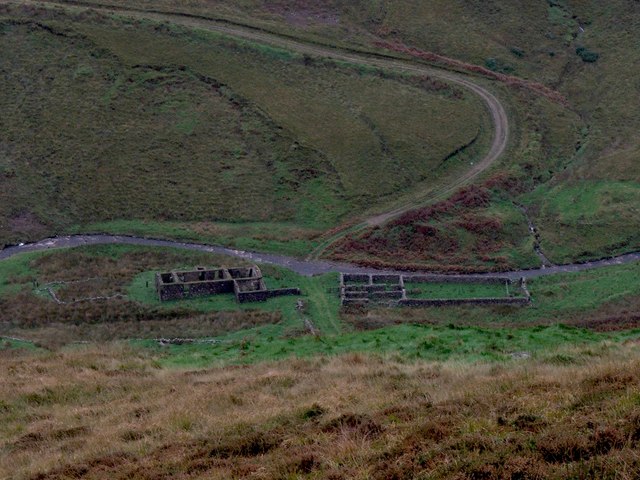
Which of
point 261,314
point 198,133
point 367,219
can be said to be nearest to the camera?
point 261,314

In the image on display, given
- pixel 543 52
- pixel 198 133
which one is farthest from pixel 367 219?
pixel 543 52

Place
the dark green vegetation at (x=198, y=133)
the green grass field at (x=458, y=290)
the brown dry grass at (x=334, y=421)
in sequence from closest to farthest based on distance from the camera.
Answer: the brown dry grass at (x=334, y=421) < the green grass field at (x=458, y=290) < the dark green vegetation at (x=198, y=133)

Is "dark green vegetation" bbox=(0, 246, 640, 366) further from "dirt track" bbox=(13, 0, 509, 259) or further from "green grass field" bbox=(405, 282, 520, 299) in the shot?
"dirt track" bbox=(13, 0, 509, 259)

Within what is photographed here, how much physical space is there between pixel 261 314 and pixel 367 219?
57.1ft

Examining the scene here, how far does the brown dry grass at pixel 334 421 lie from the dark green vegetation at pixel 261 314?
5047 millimetres

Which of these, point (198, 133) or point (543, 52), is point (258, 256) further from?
point (543, 52)

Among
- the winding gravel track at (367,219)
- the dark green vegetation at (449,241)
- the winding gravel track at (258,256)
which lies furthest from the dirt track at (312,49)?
the winding gravel track at (258,256)

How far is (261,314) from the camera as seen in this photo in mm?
44719

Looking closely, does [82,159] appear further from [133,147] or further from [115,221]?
[115,221]

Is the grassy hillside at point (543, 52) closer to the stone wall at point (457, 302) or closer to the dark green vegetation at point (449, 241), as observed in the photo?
the dark green vegetation at point (449, 241)

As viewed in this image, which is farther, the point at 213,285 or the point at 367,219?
the point at 367,219

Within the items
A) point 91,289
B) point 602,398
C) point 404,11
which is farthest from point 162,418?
point 404,11

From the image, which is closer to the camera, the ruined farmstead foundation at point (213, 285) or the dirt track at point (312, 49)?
the ruined farmstead foundation at point (213, 285)

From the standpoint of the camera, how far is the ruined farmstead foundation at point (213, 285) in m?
46.5
